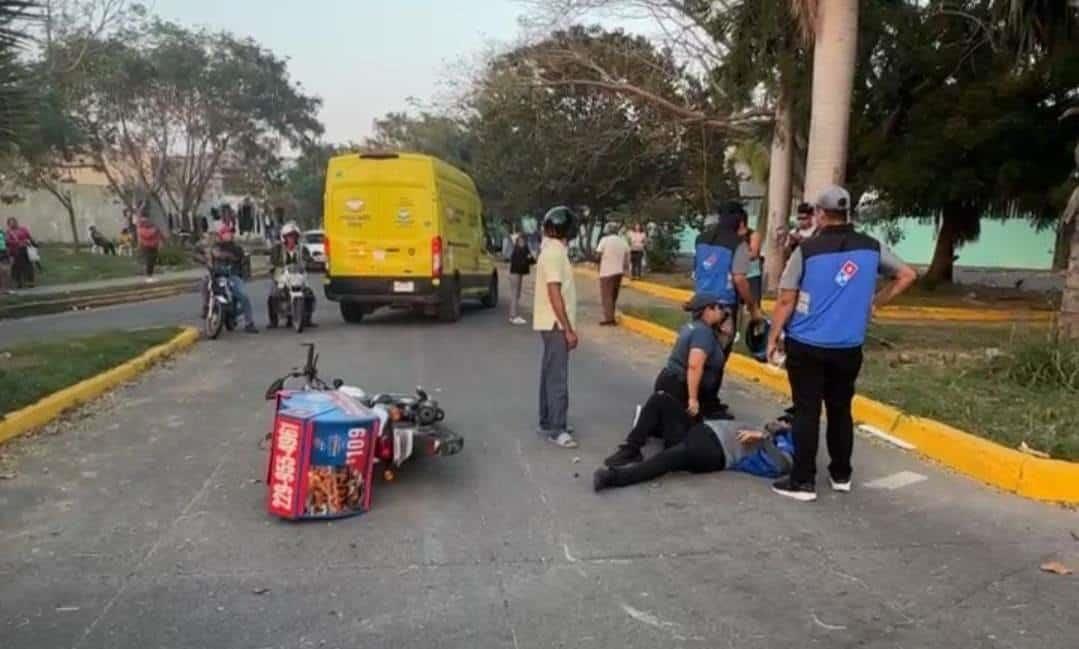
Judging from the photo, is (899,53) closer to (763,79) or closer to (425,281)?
(763,79)

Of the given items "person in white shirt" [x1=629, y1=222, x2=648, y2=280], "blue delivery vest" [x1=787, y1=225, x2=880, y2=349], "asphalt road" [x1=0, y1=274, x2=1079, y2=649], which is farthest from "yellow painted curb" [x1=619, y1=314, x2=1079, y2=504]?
"person in white shirt" [x1=629, y1=222, x2=648, y2=280]

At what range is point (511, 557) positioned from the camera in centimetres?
471

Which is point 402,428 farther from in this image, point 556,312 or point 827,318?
point 827,318

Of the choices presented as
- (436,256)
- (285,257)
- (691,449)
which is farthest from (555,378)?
(285,257)

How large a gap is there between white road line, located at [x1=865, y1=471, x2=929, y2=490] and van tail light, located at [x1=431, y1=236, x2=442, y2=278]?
9731mm

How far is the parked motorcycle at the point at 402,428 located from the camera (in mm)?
5598

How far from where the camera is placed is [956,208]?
71.2 ft

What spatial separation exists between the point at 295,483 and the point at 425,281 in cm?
1004

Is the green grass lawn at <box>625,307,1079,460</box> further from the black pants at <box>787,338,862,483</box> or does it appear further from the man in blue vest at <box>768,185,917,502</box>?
the man in blue vest at <box>768,185,917,502</box>

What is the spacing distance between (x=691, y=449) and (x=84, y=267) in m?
27.6

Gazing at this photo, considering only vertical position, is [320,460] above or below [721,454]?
above

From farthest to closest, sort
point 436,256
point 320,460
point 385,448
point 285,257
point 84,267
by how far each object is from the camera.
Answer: point 84,267
point 436,256
point 285,257
point 385,448
point 320,460

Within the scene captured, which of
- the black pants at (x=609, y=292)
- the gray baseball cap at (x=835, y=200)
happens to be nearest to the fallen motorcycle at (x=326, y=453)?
the gray baseball cap at (x=835, y=200)

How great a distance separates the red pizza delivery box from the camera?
507cm
